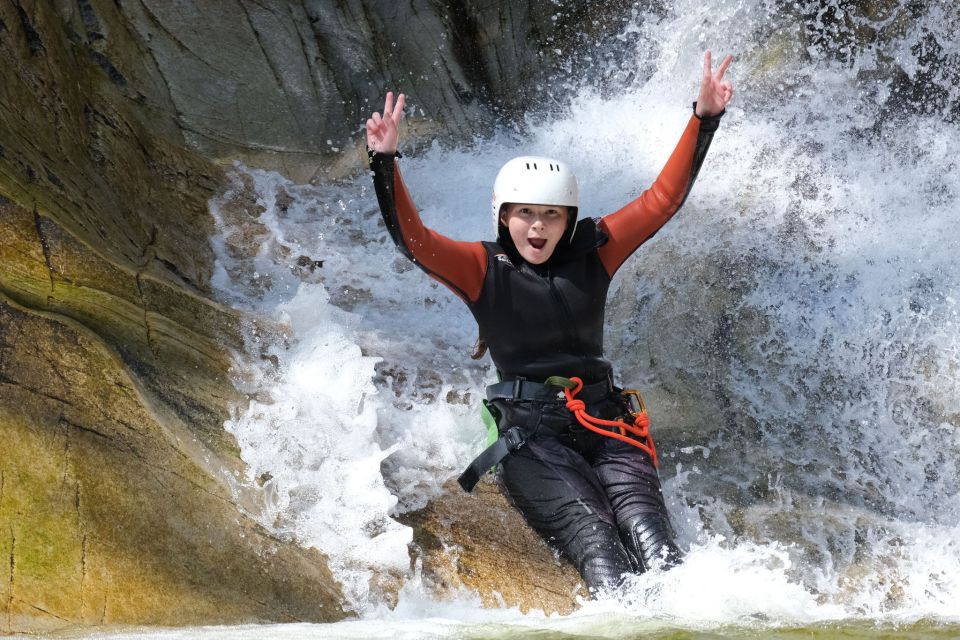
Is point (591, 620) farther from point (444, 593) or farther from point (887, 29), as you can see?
point (887, 29)

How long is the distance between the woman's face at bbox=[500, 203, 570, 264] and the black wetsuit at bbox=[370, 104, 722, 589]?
0.24ft

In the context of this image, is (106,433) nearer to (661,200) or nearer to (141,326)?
(141,326)

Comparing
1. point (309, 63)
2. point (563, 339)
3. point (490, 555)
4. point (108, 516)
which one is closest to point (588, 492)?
point (490, 555)

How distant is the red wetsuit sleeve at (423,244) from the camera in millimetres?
3529

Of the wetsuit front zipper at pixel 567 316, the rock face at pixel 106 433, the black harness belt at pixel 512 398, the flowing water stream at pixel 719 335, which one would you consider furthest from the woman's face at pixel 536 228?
the rock face at pixel 106 433

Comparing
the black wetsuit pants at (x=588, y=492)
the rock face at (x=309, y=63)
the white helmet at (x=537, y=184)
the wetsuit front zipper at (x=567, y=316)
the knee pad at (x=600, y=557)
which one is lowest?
the knee pad at (x=600, y=557)

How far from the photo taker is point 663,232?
588cm

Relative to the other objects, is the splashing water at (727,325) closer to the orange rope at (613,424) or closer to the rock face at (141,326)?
the rock face at (141,326)

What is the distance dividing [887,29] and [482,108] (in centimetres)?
300

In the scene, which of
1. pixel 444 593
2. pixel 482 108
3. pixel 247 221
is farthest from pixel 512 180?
pixel 482 108

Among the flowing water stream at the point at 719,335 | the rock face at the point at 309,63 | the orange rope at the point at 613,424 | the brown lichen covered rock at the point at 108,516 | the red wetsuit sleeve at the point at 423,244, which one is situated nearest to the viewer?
the brown lichen covered rock at the point at 108,516

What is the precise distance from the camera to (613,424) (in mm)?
3816

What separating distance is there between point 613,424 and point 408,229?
110 cm

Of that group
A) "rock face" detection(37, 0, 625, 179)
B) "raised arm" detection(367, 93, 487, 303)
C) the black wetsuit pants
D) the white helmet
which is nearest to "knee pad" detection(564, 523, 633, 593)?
the black wetsuit pants
